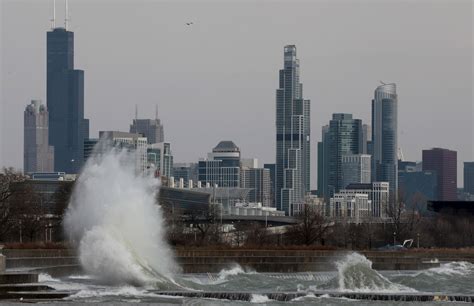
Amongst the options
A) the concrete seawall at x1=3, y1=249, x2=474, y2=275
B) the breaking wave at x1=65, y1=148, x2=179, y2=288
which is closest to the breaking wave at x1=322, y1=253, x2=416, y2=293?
the breaking wave at x1=65, y1=148, x2=179, y2=288

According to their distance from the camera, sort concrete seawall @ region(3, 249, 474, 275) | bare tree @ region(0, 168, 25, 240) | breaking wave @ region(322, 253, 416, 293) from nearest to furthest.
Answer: breaking wave @ region(322, 253, 416, 293)
concrete seawall @ region(3, 249, 474, 275)
bare tree @ region(0, 168, 25, 240)

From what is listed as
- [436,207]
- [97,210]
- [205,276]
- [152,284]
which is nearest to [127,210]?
[97,210]

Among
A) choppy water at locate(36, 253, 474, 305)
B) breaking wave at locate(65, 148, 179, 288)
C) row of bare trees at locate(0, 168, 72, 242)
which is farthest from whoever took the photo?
row of bare trees at locate(0, 168, 72, 242)

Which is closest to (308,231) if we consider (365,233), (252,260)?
(252,260)

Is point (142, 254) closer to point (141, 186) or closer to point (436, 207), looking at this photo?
point (141, 186)

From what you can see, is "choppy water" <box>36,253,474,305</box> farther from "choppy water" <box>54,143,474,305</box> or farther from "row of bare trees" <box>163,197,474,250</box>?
"row of bare trees" <box>163,197,474,250</box>

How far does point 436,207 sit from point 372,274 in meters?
111

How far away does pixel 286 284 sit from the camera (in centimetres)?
6366

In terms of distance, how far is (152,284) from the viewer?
5672cm

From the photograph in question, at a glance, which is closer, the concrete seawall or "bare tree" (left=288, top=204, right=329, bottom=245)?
the concrete seawall

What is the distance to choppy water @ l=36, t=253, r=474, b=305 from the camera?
5134cm

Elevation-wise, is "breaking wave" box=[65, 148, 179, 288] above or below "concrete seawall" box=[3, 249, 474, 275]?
above

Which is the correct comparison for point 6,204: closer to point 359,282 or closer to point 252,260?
point 252,260

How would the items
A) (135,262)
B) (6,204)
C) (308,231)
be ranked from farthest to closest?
(308,231) → (6,204) → (135,262)
